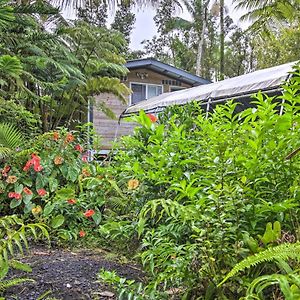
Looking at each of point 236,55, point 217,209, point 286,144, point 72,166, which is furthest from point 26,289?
point 236,55

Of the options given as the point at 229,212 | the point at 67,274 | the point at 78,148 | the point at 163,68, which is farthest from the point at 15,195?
the point at 163,68

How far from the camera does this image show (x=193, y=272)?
5.25ft

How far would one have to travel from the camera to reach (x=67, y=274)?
88.3 inches

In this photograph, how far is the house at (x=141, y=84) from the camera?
41.5 ft

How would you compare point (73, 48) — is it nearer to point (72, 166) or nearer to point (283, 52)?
point (72, 166)

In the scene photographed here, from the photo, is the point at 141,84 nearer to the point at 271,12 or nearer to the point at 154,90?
the point at 154,90

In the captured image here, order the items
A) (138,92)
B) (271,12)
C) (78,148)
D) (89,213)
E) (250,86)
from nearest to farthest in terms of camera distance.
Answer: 1. (89,213)
2. (78,148)
3. (250,86)
4. (271,12)
5. (138,92)

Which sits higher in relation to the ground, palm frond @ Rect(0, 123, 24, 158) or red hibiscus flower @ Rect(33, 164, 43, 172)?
palm frond @ Rect(0, 123, 24, 158)

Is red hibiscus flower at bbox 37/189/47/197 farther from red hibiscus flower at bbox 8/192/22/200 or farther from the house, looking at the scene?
the house

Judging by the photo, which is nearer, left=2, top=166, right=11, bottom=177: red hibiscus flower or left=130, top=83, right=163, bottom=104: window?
left=2, top=166, right=11, bottom=177: red hibiscus flower

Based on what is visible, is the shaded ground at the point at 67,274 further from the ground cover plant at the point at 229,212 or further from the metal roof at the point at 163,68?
the metal roof at the point at 163,68

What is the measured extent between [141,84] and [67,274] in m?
11.7

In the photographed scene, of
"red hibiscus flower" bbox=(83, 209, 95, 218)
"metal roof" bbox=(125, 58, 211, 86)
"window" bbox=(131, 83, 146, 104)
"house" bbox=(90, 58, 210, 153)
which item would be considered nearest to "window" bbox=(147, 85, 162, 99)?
"house" bbox=(90, 58, 210, 153)

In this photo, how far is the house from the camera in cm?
1266
